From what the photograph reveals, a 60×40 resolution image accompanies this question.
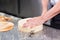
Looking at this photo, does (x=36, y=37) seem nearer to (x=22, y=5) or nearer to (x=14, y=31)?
(x=14, y=31)

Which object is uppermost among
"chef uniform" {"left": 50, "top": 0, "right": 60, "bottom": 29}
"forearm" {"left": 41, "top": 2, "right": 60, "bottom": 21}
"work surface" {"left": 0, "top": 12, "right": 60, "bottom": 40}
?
"forearm" {"left": 41, "top": 2, "right": 60, "bottom": 21}

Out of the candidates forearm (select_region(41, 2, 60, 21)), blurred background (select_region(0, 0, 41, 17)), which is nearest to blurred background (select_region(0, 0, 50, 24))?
blurred background (select_region(0, 0, 41, 17))

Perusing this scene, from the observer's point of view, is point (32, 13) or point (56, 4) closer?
point (56, 4)

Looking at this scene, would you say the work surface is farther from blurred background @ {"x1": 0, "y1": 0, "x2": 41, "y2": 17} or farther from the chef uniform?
blurred background @ {"x1": 0, "y1": 0, "x2": 41, "y2": 17}

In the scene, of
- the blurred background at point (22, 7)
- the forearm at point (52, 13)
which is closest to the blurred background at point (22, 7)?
the blurred background at point (22, 7)

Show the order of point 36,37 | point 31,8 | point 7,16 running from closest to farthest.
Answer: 1. point 36,37
2. point 31,8
3. point 7,16

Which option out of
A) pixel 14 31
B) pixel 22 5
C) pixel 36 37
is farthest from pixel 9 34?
pixel 22 5

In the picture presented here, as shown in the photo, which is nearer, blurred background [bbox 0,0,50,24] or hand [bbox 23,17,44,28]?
hand [bbox 23,17,44,28]

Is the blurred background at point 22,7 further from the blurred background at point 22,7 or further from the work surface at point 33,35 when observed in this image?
the work surface at point 33,35

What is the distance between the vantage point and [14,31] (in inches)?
39.7

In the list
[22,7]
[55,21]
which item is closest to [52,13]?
[55,21]

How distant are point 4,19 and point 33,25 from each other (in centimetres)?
25

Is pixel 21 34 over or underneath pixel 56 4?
underneath

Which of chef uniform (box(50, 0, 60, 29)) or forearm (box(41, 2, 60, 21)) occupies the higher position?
forearm (box(41, 2, 60, 21))
